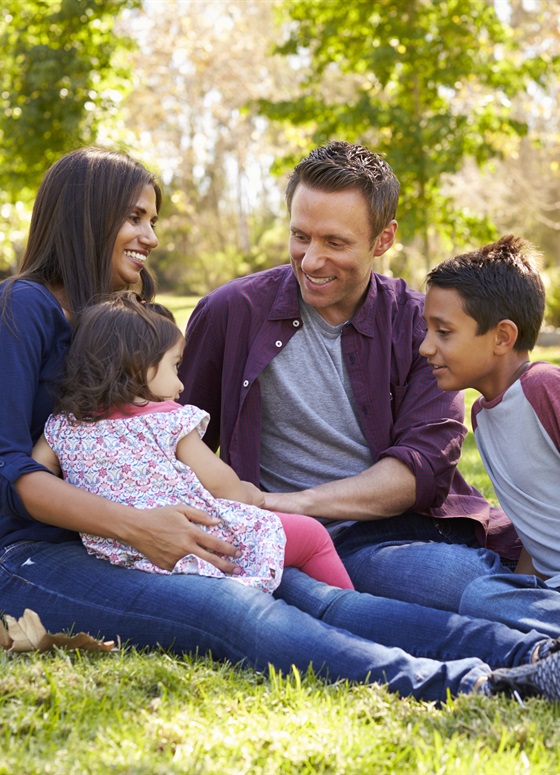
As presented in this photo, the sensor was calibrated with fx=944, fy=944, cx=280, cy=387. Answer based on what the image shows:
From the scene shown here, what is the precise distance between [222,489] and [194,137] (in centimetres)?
2575

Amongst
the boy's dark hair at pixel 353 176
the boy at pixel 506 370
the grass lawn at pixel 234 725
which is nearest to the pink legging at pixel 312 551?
the grass lawn at pixel 234 725

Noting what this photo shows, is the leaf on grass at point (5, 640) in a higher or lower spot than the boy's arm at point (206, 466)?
lower

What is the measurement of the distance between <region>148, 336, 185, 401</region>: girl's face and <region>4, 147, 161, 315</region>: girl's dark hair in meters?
0.36

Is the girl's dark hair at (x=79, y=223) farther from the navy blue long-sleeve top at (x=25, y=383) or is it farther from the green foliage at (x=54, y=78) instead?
the green foliage at (x=54, y=78)

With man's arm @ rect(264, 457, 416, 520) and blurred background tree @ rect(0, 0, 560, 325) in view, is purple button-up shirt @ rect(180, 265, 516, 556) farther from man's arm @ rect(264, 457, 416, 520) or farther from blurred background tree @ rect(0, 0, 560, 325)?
blurred background tree @ rect(0, 0, 560, 325)

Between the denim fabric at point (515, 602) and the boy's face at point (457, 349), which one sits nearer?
the denim fabric at point (515, 602)

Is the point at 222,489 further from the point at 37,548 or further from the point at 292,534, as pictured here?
the point at 37,548

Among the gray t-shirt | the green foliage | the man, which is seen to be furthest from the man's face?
the green foliage

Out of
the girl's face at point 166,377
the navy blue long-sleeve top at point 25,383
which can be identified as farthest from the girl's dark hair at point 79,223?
the girl's face at point 166,377

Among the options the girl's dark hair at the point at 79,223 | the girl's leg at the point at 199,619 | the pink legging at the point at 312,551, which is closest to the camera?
the girl's leg at the point at 199,619

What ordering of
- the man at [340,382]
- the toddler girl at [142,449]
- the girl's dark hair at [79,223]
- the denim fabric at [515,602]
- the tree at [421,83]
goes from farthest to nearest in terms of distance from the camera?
the tree at [421,83] < the man at [340,382] < the girl's dark hair at [79,223] < the toddler girl at [142,449] < the denim fabric at [515,602]

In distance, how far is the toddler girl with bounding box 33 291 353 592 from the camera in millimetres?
2961

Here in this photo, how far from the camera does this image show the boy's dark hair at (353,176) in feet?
11.7

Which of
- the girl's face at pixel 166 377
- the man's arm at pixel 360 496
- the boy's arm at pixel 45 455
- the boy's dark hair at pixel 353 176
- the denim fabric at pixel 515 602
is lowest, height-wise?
the denim fabric at pixel 515 602
